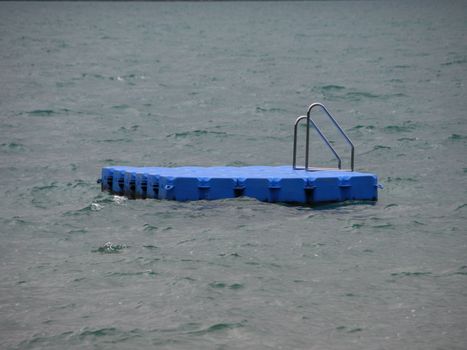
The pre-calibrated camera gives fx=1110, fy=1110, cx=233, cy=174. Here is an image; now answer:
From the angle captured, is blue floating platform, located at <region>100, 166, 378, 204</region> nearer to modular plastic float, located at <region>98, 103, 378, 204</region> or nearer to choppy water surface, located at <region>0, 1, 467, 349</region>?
modular plastic float, located at <region>98, 103, 378, 204</region>

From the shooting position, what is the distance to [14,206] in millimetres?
19906

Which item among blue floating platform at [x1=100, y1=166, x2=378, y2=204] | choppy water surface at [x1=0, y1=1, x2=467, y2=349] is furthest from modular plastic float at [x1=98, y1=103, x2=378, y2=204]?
choppy water surface at [x1=0, y1=1, x2=467, y2=349]

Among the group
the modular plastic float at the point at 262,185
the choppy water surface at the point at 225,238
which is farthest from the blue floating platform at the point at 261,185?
the choppy water surface at the point at 225,238

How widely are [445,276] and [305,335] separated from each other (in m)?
2.99

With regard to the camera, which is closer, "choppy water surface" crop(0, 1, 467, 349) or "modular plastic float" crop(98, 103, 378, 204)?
"choppy water surface" crop(0, 1, 467, 349)

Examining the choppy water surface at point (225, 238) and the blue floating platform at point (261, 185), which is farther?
the blue floating platform at point (261, 185)

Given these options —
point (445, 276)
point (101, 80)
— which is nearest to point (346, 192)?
point (445, 276)

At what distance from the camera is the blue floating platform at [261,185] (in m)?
18.4

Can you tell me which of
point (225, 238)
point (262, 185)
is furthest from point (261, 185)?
point (225, 238)

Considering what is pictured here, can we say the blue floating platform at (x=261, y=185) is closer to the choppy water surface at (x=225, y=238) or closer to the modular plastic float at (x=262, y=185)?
the modular plastic float at (x=262, y=185)

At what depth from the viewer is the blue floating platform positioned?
60.4 feet

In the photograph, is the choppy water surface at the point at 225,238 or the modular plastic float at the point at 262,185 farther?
the modular plastic float at the point at 262,185

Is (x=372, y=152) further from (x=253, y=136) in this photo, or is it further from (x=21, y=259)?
(x=21, y=259)

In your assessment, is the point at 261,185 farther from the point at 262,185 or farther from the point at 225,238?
the point at 225,238
